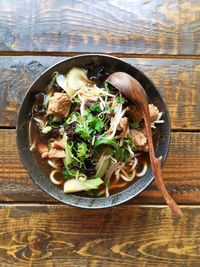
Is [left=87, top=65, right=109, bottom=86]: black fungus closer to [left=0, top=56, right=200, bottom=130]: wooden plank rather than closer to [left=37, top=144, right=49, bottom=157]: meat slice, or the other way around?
[left=0, top=56, right=200, bottom=130]: wooden plank

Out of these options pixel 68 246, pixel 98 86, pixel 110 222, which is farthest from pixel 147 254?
pixel 98 86

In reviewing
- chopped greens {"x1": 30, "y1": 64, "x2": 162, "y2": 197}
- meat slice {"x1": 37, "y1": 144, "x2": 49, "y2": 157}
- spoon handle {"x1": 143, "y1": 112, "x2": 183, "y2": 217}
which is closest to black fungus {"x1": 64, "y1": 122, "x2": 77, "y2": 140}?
chopped greens {"x1": 30, "y1": 64, "x2": 162, "y2": 197}

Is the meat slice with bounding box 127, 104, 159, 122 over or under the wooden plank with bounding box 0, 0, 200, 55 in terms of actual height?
under

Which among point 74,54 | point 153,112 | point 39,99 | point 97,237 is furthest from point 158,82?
point 97,237

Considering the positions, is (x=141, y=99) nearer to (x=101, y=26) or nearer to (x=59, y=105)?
(x=59, y=105)

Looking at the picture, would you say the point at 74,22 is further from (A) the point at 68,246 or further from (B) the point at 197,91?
(A) the point at 68,246

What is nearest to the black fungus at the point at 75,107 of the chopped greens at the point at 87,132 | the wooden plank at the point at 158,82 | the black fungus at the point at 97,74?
the chopped greens at the point at 87,132
